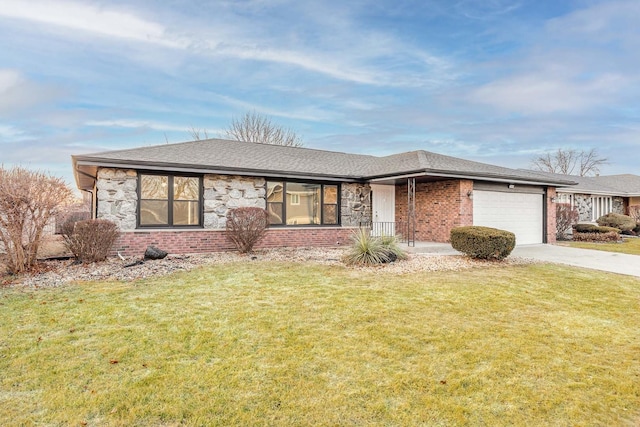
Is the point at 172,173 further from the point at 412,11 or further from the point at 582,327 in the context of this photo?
the point at 582,327

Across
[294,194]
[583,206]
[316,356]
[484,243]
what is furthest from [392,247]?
[583,206]

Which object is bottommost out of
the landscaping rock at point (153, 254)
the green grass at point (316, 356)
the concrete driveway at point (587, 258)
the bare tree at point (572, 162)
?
the green grass at point (316, 356)

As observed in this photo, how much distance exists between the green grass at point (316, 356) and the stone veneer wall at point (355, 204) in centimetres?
728

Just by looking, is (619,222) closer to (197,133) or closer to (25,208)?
(25,208)

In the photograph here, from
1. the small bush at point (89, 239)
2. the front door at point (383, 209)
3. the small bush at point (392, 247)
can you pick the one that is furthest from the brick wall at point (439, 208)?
the small bush at point (89, 239)

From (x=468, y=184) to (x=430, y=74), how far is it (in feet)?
15.2

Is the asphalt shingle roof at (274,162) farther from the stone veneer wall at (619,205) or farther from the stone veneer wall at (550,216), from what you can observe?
the stone veneer wall at (619,205)

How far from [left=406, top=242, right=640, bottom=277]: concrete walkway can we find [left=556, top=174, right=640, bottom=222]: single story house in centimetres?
907

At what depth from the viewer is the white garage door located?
1314cm

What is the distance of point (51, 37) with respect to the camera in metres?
9.64

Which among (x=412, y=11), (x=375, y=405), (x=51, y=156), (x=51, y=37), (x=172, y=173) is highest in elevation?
(x=412, y=11)

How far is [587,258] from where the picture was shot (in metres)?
10.8

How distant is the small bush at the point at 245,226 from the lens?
34.5ft

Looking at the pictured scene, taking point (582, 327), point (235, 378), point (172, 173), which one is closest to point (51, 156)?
point (172, 173)
